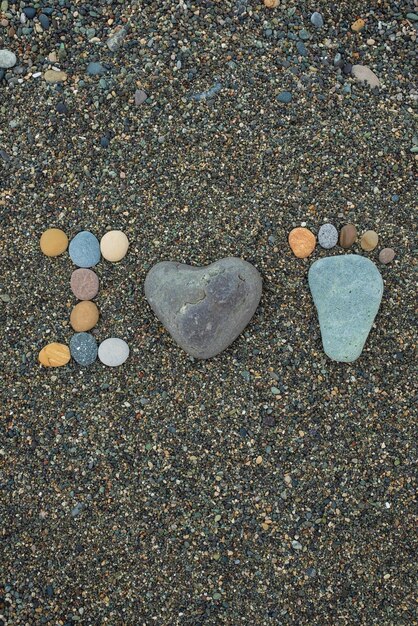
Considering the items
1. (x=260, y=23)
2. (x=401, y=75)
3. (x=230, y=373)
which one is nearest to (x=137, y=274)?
(x=230, y=373)

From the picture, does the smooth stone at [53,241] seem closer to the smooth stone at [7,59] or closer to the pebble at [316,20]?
the smooth stone at [7,59]

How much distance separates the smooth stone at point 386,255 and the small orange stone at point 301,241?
0.26m

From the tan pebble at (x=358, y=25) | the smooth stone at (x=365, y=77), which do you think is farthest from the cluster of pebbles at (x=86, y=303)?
the tan pebble at (x=358, y=25)

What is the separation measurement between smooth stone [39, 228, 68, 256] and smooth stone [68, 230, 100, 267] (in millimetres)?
36

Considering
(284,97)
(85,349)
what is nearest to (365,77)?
(284,97)

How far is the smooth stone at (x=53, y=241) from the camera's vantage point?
88.1 inches

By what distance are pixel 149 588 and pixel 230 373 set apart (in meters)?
0.82

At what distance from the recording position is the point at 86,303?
7.30 ft

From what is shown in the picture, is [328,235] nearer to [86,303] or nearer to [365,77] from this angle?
[365,77]

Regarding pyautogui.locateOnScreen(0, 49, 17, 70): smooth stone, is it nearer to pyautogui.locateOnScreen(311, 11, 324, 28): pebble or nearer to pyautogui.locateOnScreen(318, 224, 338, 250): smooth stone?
pyautogui.locateOnScreen(311, 11, 324, 28): pebble

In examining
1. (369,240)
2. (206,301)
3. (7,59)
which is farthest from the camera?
(7,59)

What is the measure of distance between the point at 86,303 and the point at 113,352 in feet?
0.69

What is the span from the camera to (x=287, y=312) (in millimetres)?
2195

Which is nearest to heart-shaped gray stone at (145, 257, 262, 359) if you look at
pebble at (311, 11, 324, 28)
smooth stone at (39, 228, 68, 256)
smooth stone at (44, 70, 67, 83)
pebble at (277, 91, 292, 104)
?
smooth stone at (39, 228, 68, 256)
